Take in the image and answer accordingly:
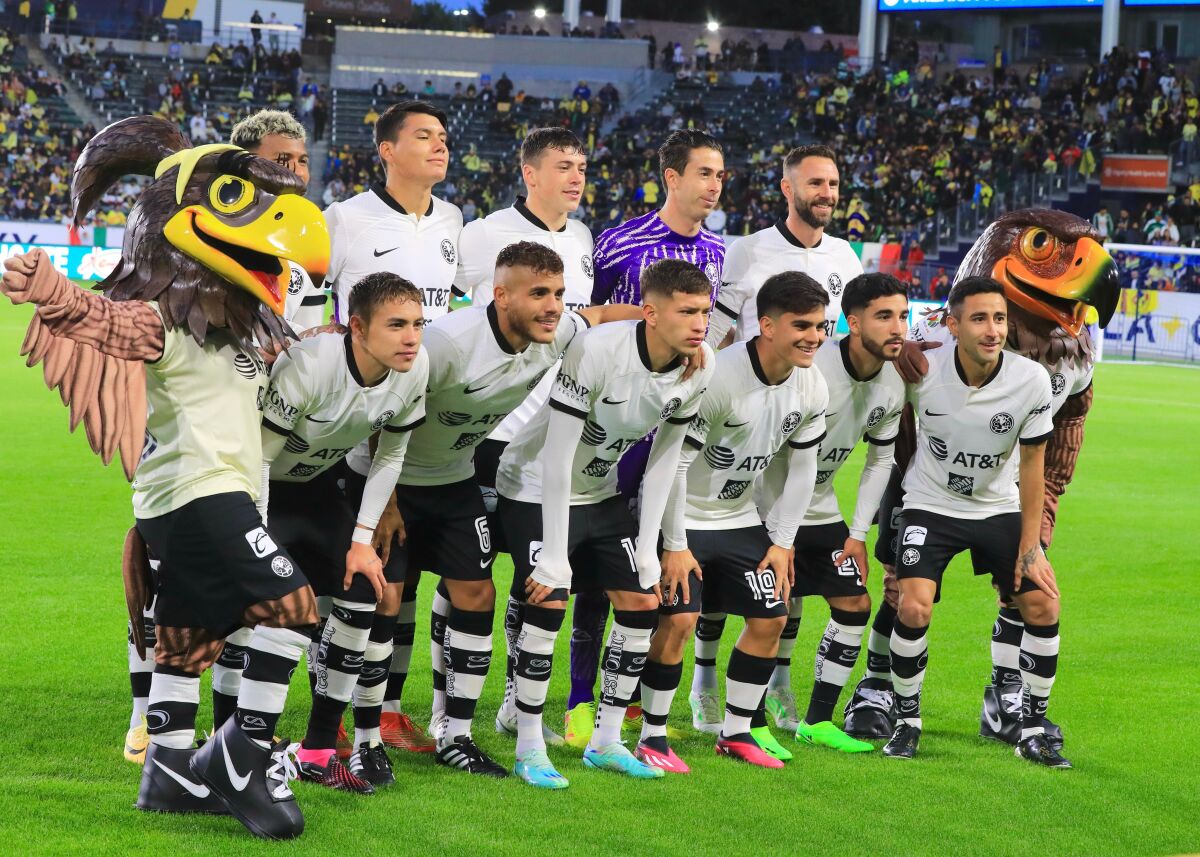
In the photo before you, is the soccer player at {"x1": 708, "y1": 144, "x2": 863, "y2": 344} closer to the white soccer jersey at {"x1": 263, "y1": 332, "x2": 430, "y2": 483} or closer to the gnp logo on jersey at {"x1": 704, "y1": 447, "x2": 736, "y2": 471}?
the gnp logo on jersey at {"x1": 704, "y1": 447, "x2": 736, "y2": 471}

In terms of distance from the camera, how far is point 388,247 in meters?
6.33

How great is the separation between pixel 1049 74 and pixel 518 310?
37955 mm

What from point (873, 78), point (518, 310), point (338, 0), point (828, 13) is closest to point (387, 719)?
point (518, 310)

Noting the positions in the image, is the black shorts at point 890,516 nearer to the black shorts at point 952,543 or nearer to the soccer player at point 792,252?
the black shorts at point 952,543

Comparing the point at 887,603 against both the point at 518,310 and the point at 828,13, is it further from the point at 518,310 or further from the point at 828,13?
the point at 828,13

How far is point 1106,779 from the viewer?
5.67 metres

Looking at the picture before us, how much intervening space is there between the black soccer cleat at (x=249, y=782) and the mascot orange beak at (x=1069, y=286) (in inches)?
146

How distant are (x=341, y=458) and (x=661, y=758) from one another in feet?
5.73

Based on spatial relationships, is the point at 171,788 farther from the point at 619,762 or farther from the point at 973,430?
the point at 973,430

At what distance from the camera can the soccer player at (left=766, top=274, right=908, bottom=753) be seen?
237 inches

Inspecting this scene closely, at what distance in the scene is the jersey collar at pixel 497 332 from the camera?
5.37 metres

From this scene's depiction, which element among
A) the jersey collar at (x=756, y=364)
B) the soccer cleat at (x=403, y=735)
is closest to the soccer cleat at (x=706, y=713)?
the soccer cleat at (x=403, y=735)

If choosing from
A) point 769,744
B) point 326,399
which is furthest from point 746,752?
point 326,399

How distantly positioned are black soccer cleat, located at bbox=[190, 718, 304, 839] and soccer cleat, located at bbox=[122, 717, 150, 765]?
73 centimetres
